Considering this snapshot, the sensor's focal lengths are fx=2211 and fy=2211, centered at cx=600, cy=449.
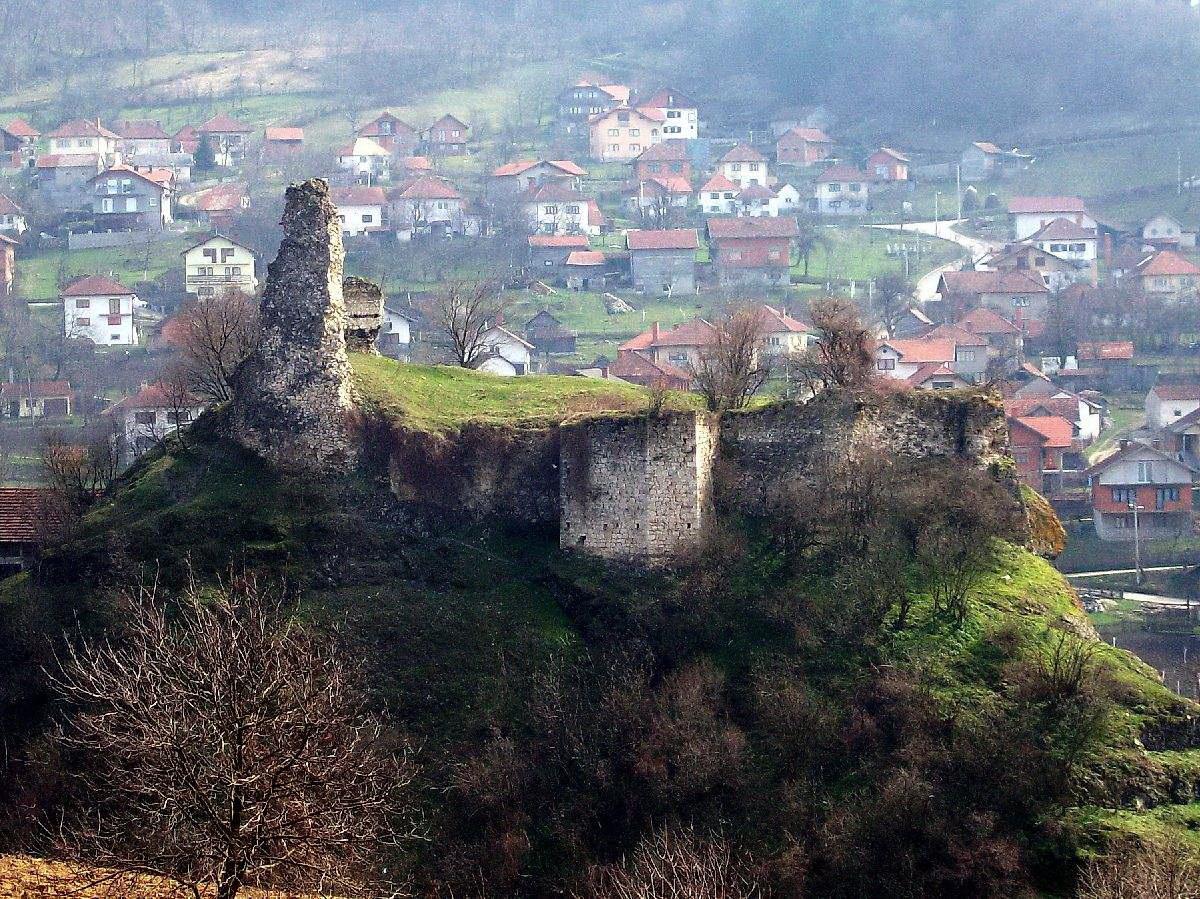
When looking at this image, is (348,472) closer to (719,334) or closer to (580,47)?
(719,334)

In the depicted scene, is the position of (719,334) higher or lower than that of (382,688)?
higher

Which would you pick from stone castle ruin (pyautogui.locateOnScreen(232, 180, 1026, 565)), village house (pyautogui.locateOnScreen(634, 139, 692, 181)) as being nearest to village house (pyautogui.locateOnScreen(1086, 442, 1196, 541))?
stone castle ruin (pyautogui.locateOnScreen(232, 180, 1026, 565))

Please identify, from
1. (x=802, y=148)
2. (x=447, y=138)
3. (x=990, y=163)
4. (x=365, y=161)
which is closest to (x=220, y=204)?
(x=365, y=161)

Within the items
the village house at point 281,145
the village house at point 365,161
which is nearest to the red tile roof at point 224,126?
the village house at point 281,145

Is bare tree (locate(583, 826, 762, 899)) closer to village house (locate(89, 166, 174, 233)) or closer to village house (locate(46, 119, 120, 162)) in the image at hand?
village house (locate(89, 166, 174, 233))

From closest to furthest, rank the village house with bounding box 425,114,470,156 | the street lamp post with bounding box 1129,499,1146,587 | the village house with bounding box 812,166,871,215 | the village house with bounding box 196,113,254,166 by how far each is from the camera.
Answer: the street lamp post with bounding box 1129,499,1146,587
the village house with bounding box 812,166,871,215
the village house with bounding box 196,113,254,166
the village house with bounding box 425,114,470,156

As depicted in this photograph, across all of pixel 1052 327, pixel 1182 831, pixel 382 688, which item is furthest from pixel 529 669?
pixel 1052 327
